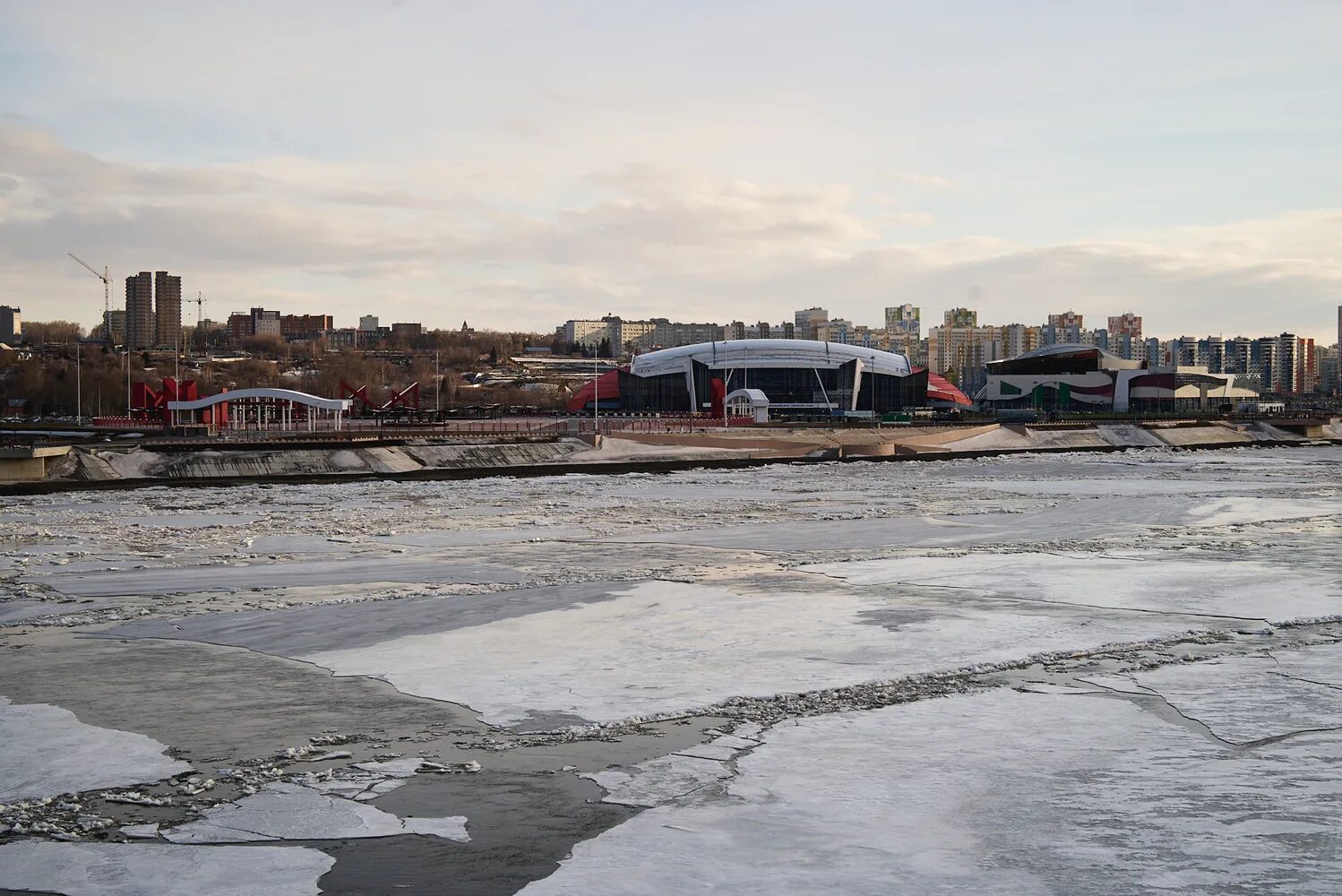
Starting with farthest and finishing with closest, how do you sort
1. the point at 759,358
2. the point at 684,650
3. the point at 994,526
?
1. the point at 759,358
2. the point at 994,526
3. the point at 684,650

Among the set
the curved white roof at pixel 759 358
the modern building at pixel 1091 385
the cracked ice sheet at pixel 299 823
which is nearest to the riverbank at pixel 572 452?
the curved white roof at pixel 759 358

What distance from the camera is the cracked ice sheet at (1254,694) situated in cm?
1390

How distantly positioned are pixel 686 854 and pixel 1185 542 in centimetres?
2535

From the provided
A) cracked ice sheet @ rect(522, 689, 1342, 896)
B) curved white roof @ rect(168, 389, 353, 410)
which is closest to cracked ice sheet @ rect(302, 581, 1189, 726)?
cracked ice sheet @ rect(522, 689, 1342, 896)

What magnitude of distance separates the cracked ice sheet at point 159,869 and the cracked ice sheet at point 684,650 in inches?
180

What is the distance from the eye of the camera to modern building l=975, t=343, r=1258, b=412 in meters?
167

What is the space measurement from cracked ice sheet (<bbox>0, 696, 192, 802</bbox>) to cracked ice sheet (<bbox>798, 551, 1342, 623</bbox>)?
15.2 m

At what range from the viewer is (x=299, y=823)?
424 inches

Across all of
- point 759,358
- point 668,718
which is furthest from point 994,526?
point 759,358

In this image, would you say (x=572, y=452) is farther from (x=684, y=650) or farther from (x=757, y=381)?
(x=757, y=381)

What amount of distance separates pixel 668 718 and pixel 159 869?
244 inches

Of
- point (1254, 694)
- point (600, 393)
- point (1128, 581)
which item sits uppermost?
point (600, 393)

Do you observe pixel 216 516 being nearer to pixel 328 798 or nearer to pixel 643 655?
pixel 643 655

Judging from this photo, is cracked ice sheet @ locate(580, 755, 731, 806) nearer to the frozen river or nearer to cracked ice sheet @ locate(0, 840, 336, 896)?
the frozen river
